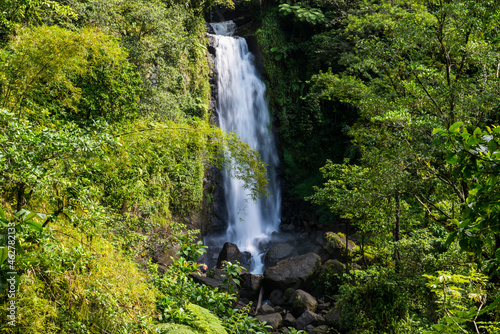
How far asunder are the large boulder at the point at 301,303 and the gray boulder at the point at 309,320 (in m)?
0.43

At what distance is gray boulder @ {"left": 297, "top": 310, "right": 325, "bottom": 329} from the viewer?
343 inches

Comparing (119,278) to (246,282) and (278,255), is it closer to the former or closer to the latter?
(246,282)

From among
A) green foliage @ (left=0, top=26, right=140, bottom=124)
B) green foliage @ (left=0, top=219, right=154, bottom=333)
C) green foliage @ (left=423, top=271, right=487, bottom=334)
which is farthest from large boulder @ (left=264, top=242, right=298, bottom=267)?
green foliage @ (left=0, top=219, right=154, bottom=333)

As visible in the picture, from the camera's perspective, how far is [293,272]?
35.6ft

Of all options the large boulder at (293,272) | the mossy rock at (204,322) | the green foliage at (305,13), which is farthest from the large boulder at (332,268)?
the green foliage at (305,13)

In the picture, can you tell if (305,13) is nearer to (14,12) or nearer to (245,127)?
(245,127)

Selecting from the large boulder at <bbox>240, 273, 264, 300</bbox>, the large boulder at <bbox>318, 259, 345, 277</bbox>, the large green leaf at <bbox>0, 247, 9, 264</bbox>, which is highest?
the large green leaf at <bbox>0, 247, 9, 264</bbox>

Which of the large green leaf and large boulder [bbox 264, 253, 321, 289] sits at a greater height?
the large green leaf

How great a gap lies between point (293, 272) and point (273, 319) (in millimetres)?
2291

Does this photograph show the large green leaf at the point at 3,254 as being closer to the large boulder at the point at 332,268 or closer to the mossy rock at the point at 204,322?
the mossy rock at the point at 204,322

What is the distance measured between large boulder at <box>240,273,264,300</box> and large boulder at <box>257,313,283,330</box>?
1.46 meters

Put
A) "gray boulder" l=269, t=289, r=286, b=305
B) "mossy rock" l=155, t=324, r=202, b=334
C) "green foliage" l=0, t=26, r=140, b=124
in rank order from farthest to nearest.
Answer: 1. "gray boulder" l=269, t=289, r=286, b=305
2. "green foliage" l=0, t=26, r=140, b=124
3. "mossy rock" l=155, t=324, r=202, b=334

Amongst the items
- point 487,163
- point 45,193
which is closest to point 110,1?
point 45,193

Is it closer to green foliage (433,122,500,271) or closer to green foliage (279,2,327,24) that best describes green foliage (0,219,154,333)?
green foliage (433,122,500,271)
